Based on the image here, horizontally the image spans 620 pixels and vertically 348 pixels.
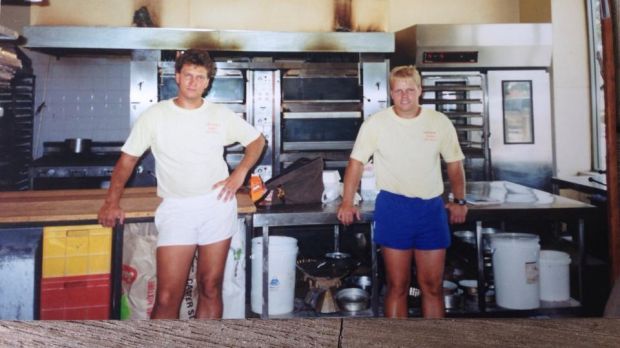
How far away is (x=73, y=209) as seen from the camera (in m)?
1.41

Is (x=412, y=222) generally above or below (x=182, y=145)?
below

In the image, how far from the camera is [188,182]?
130 centimetres

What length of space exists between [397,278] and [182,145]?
82cm

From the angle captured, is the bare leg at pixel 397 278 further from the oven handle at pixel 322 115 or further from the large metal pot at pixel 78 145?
the large metal pot at pixel 78 145

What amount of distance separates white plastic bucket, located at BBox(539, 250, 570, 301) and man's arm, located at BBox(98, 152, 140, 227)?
1522 millimetres

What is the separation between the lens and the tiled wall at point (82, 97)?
315cm

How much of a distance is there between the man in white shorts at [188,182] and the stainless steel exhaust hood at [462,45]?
5.96ft

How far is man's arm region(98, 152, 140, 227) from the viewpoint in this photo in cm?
136

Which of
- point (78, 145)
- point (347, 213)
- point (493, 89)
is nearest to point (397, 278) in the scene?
point (347, 213)

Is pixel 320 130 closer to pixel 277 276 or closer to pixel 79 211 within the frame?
pixel 277 276

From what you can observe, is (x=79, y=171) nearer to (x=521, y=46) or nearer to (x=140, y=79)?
(x=140, y=79)

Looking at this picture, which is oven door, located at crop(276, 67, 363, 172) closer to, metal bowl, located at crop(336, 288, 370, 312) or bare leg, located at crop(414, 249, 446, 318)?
metal bowl, located at crop(336, 288, 370, 312)

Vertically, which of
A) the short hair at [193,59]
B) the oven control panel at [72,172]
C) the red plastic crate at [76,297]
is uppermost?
the short hair at [193,59]

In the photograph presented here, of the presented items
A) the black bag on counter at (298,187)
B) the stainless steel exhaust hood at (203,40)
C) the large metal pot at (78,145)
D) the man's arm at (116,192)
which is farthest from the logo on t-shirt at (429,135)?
the large metal pot at (78,145)
